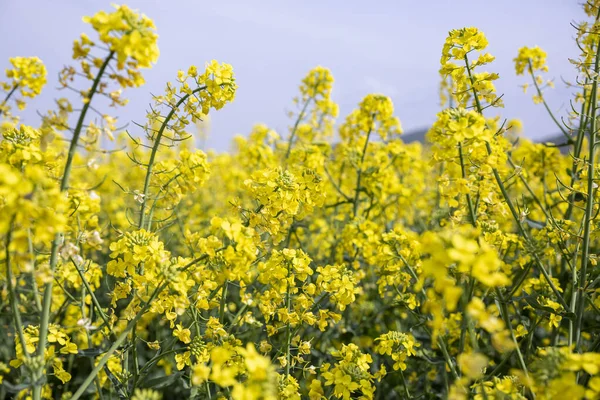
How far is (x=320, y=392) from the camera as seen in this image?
2676 millimetres

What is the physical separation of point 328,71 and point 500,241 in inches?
136

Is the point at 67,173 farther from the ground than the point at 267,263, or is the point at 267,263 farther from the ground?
the point at 67,173

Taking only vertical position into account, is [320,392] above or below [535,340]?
above

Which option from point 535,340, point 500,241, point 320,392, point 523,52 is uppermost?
point 523,52

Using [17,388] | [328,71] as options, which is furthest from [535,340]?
[17,388]

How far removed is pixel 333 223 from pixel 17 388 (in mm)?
4663

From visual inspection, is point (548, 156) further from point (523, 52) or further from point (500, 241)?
point (500, 241)

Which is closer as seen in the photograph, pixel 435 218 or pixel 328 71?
pixel 435 218

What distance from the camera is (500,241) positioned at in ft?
→ 9.90

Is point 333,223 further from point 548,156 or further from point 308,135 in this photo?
point 548,156

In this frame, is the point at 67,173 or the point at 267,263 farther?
the point at 267,263

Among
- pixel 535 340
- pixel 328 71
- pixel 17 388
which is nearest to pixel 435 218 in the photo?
pixel 535 340

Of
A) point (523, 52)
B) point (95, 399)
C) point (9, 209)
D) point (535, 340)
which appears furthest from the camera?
point (523, 52)

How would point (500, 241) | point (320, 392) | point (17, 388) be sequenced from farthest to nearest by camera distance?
point (500, 241), point (320, 392), point (17, 388)
